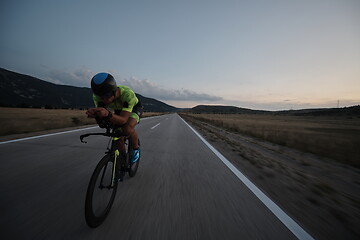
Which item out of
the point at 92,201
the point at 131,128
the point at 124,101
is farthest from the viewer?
the point at 131,128

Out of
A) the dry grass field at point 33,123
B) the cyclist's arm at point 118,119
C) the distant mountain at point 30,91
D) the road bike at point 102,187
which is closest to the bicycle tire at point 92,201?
the road bike at point 102,187

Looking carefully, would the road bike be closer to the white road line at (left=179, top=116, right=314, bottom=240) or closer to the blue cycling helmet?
the blue cycling helmet

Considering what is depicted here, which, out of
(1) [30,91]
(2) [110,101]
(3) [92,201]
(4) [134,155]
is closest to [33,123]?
(4) [134,155]

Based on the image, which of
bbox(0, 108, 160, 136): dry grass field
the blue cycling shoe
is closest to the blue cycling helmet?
the blue cycling shoe

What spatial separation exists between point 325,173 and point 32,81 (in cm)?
25117

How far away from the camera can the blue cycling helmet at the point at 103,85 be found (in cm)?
224

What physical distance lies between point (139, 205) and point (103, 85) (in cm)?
171

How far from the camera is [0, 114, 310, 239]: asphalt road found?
6.01 feet

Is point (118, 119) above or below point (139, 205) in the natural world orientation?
above

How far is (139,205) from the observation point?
2398 mm

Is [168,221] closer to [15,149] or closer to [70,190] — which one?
[70,190]

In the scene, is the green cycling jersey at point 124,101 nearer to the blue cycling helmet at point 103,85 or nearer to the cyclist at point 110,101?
the cyclist at point 110,101

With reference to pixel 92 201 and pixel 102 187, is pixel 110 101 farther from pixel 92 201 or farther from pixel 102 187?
pixel 92 201

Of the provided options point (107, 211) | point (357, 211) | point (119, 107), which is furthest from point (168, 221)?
point (357, 211)
